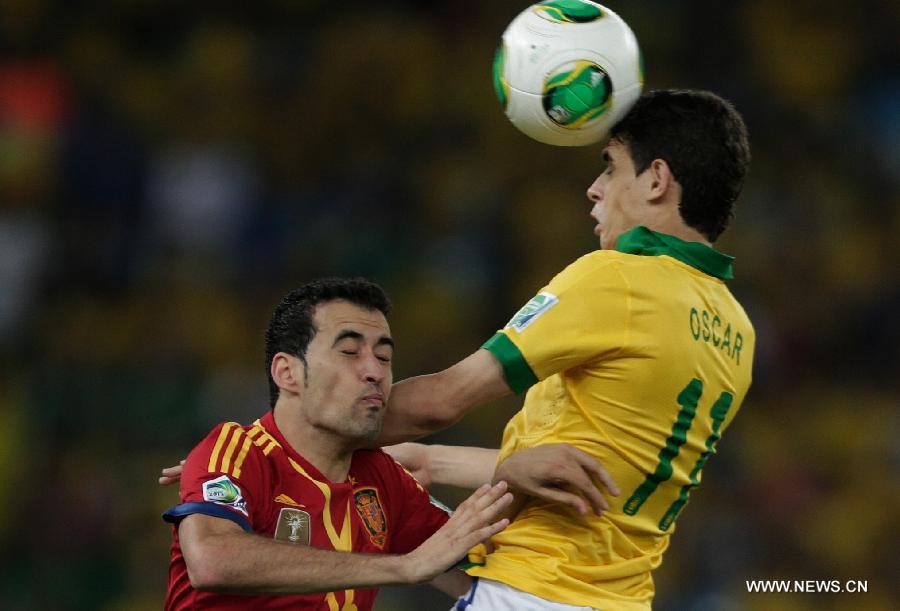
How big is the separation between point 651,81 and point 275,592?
323 inches

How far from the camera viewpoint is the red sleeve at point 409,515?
410 centimetres

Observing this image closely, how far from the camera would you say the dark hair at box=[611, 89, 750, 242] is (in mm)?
3662

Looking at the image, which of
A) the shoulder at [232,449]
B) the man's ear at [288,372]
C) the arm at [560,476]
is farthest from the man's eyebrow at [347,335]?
the arm at [560,476]

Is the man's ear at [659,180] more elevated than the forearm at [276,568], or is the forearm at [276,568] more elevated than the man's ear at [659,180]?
the man's ear at [659,180]

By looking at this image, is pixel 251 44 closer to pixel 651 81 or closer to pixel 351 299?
pixel 651 81

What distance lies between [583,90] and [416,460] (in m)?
1.47

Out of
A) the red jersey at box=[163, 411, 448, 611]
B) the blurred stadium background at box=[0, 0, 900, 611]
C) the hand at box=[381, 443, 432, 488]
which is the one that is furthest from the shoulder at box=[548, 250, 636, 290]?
the blurred stadium background at box=[0, 0, 900, 611]

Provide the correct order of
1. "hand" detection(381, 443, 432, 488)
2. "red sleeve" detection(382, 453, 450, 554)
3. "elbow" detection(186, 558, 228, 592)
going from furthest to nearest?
"hand" detection(381, 443, 432, 488)
"red sleeve" detection(382, 453, 450, 554)
"elbow" detection(186, 558, 228, 592)

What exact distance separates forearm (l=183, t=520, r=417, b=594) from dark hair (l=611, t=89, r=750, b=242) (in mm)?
1346

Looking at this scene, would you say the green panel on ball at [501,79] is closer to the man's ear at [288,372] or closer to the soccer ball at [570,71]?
the soccer ball at [570,71]

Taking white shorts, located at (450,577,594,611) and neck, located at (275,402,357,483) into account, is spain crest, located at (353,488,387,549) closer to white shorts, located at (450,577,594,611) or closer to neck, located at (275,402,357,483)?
neck, located at (275,402,357,483)

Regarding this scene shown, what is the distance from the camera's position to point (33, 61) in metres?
10.7

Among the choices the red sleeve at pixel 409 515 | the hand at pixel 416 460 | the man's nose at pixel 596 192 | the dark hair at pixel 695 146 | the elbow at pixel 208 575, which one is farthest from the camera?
the hand at pixel 416 460

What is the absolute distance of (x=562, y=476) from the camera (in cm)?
337
